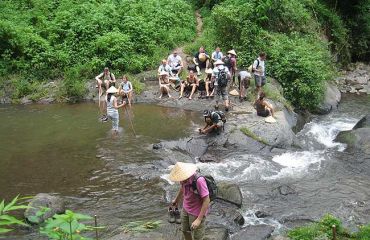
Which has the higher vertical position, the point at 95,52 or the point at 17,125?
the point at 95,52

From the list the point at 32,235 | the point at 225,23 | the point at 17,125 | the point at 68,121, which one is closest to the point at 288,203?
the point at 32,235

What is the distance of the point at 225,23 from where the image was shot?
68.3 feet

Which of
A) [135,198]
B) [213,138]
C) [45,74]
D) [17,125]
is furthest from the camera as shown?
[45,74]

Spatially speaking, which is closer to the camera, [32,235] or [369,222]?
[32,235]

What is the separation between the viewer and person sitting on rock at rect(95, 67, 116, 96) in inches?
717

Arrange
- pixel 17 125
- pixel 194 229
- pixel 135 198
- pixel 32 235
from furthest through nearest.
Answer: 1. pixel 17 125
2. pixel 135 198
3. pixel 32 235
4. pixel 194 229

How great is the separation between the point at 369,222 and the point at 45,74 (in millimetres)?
15752

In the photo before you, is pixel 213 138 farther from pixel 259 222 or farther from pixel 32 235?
pixel 32 235

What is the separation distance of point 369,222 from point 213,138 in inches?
217

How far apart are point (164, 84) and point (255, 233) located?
35.8ft

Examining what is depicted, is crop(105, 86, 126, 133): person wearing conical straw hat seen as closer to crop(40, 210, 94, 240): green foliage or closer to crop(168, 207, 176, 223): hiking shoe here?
crop(168, 207, 176, 223): hiking shoe

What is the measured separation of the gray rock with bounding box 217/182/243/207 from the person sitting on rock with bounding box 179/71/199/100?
26.8ft

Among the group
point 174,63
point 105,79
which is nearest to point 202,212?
point 105,79

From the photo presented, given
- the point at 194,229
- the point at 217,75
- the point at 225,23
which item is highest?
the point at 225,23
